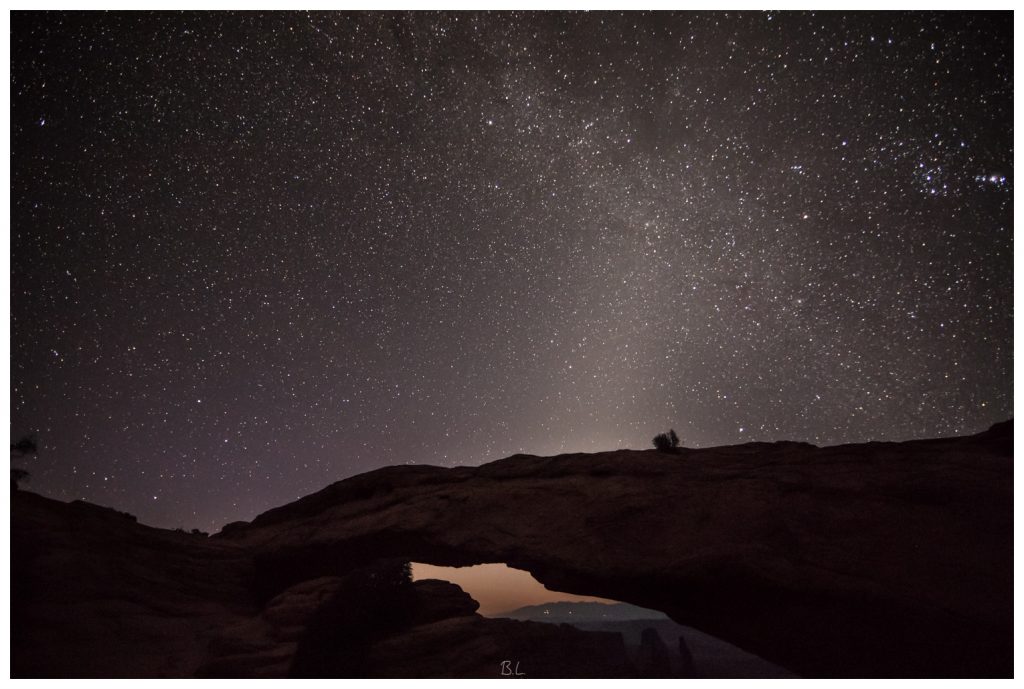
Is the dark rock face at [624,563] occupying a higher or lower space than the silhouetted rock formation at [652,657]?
higher

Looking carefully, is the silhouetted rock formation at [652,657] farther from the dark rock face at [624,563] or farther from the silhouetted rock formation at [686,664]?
the dark rock face at [624,563]

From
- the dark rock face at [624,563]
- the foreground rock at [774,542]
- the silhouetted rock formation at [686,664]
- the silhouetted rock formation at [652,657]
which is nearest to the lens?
the foreground rock at [774,542]

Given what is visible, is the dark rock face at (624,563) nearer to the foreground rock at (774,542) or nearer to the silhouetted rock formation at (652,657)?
the foreground rock at (774,542)

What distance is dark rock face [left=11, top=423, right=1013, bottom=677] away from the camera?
23.4 feet

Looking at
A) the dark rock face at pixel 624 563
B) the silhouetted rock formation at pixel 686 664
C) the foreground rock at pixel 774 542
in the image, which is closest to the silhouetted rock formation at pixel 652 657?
the silhouetted rock formation at pixel 686 664

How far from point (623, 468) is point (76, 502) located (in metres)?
14.1

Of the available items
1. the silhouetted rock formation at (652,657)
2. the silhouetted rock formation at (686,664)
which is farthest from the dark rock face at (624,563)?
the silhouetted rock formation at (686,664)

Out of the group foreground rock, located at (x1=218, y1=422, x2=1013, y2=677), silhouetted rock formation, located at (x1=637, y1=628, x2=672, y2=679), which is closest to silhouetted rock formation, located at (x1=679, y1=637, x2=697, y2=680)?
silhouetted rock formation, located at (x1=637, y1=628, x2=672, y2=679)

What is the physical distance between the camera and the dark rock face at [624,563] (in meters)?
7.14

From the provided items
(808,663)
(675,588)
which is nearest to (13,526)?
(675,588)

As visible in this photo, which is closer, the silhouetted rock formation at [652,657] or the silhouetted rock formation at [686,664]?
the silhouetted rock formation at [652,657]

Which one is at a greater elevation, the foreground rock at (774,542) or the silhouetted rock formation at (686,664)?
the foreground rock at (774,542)

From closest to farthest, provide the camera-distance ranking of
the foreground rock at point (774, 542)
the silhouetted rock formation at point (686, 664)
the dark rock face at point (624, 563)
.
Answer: the foreground rock at point (774, 542), the dark rock face at point (624, 563), the silhouetted rock formation at point (686, 664)

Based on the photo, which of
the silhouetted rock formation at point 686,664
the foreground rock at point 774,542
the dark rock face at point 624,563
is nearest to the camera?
the foreground rock at point 774,542
